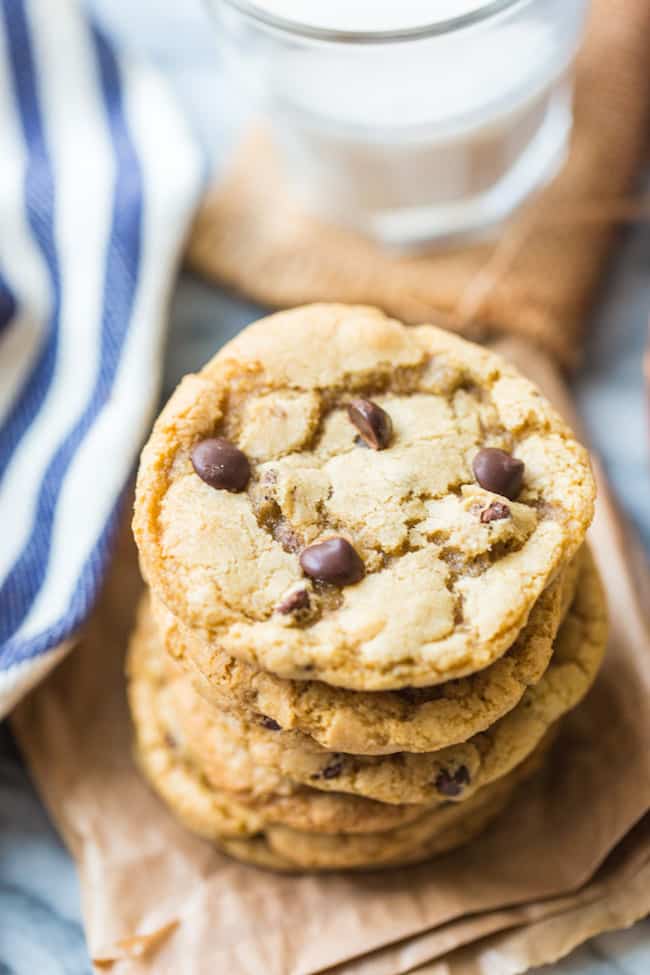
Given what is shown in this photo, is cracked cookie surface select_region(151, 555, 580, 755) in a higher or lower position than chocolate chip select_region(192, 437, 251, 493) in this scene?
lower

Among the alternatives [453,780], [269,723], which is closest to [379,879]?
[453,780]

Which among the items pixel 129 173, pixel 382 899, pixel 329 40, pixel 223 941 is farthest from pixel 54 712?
pixel 329 40

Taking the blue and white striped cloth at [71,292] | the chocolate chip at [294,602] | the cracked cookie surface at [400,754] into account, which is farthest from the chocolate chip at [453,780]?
the blue and white striped cloth at [71,292]

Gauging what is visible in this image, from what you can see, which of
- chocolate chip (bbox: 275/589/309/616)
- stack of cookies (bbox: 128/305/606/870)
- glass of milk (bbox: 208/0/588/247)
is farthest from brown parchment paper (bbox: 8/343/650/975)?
glass of milk (bbox: 208/0/588/247)

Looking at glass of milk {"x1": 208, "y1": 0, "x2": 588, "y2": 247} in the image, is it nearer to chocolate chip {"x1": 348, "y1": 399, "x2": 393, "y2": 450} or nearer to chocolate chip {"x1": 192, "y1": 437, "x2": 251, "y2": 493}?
chocolate chip {"x1": 348, "y1": 399, "x2": 393, "y2": 450}

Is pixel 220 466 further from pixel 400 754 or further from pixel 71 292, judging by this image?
pixel 71 292

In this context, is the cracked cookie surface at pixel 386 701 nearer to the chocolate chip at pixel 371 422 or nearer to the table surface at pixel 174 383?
the chocolate chip at pixel 371 422

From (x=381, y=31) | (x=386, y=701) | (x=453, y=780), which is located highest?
(x=381, y=31)
